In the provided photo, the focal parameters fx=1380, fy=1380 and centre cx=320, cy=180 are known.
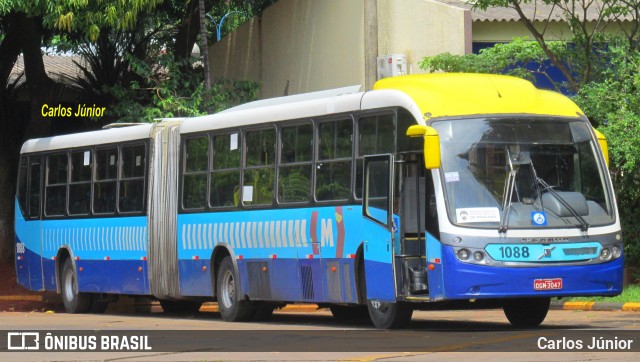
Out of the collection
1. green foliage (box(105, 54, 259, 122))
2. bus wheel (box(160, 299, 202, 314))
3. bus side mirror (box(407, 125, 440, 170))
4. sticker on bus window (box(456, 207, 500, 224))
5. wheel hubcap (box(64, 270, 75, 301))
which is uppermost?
green foliage (box(105, 54, 259, 122))

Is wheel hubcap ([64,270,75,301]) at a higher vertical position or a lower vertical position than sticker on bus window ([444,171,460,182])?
lower

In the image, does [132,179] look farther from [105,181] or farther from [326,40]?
[326,40]

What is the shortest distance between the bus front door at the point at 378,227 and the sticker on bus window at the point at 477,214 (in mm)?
1086

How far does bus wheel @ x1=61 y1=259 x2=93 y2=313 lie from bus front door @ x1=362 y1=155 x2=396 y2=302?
896 centimetres

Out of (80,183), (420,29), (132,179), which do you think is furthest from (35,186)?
(420,29)

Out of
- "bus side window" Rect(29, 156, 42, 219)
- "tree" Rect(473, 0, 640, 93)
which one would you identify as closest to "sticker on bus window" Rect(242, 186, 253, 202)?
"tree" Rect(473, 0, 640, 93)

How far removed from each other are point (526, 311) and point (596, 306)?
4108 mm

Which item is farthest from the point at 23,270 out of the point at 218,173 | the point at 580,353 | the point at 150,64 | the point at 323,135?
the point at 580,353

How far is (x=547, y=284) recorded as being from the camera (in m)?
15.8

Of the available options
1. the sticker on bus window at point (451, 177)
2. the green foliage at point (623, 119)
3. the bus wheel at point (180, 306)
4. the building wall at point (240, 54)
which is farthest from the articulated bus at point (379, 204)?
the building wall at point (240, 54)

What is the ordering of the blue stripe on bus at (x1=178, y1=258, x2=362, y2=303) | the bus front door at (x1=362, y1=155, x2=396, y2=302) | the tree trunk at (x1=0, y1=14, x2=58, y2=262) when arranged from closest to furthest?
the bus front door at (x1=362, y1=155, x2=396, y2=302) < the blue stripe on bus at (x1=178, y1=258, x2=362, y2=303) < the tree trunk at (x1=0, y1=14, x2=58, y2=262)

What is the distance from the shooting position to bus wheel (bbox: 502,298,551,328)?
17531mm

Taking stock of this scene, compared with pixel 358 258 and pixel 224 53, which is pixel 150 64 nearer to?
pixel 224 53

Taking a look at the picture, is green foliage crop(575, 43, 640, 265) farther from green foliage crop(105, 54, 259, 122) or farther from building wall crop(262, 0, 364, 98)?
green foliage crop(105, 54, 259, 122)
